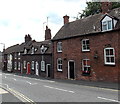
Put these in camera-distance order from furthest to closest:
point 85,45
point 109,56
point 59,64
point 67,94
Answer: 1. point 59,64
2. point 85,45
3. point 109,56
4. point 67,94

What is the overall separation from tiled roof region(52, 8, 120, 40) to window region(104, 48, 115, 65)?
287 centimetres

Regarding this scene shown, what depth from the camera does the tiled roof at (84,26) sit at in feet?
68.4

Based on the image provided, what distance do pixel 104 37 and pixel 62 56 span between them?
848cm

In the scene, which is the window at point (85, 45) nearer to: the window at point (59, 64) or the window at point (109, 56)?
the window at point (109, 56)

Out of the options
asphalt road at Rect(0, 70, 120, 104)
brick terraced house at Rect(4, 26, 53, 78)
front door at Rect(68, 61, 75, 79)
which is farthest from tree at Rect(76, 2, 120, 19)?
asphalt road at Rect(0, 70, 120, 104)

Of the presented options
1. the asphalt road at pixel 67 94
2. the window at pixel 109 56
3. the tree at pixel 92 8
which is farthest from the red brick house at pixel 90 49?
the tree at pixel 92 8

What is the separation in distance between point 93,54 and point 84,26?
17.2 ft

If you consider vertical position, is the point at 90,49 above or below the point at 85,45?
below

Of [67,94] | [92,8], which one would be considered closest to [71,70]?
[67,94]

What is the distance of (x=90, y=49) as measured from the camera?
20.7m

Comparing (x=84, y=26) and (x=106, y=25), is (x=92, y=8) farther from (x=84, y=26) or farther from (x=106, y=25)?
(x=106, y=25)

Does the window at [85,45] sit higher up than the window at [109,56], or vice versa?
the window at [85,45]

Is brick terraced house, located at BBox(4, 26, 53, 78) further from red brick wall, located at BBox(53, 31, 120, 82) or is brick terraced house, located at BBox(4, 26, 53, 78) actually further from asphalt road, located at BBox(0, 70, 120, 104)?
asphalt road, located at BBox(0, 70, 120, 104)

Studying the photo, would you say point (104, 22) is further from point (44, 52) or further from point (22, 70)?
point (22, 70)
